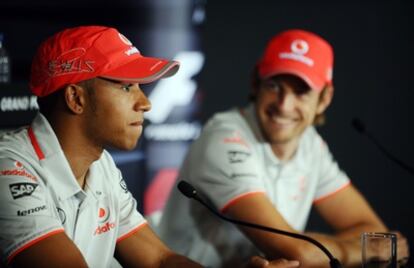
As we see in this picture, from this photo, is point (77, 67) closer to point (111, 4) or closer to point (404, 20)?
point (111, 4)

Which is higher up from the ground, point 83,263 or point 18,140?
point 18,140

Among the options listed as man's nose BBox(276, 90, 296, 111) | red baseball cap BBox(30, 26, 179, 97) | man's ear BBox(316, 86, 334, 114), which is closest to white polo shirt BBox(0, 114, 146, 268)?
red baseball cap BBox(30, 26, 179, 97)

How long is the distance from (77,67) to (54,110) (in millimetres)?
120

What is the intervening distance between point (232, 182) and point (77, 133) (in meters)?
0.78

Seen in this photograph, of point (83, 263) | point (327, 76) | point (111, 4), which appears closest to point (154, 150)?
point (111, 4)

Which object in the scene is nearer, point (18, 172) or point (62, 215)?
point (18, 172)

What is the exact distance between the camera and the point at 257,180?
2.44 meters

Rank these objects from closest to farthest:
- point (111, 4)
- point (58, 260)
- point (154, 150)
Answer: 1. point (58, 260)
2. point (111, 4)
3. point (154, 150)

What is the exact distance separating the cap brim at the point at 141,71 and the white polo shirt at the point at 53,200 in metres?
0.20

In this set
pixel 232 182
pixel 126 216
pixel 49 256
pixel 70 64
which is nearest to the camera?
pixel 49 256

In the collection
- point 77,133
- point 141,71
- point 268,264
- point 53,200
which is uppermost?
point 141,71

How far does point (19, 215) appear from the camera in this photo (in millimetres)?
1576

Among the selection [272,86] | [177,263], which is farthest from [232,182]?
[177,263]

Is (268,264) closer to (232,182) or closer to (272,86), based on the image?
(232,182)
